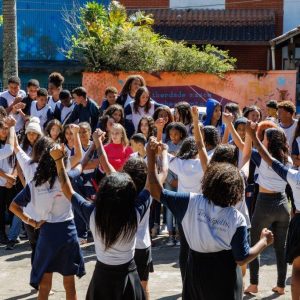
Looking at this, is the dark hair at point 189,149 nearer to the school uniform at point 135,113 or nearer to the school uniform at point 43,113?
the school uniform at point 135,113

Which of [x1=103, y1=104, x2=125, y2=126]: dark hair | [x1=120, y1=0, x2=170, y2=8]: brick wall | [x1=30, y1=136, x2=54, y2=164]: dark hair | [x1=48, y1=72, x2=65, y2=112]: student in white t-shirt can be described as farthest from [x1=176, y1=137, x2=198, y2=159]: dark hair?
[x1=120, y1=0, x2=170, y2=8]: brick wall

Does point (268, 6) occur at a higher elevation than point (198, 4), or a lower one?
lower

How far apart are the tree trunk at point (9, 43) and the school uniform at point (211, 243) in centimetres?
1033

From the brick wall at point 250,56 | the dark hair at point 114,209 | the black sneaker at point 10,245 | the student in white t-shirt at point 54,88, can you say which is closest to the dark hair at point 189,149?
the dark hair at point 114,209

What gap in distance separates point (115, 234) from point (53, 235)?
4.34 ft

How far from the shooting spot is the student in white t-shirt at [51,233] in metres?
5.57

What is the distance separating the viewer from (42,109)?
1017cm

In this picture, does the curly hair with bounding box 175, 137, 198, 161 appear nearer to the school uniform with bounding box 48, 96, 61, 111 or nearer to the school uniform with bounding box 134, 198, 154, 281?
the school uniform with bounding box 134, 198, 154, 281

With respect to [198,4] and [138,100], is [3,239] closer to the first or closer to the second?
[138,100]

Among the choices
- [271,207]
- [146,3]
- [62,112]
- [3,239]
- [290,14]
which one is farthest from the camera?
[146,3]

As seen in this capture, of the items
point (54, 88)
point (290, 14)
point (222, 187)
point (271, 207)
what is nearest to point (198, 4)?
point (290, 14)

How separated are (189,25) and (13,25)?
1080cm

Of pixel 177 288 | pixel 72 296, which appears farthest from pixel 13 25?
pixel 72 296

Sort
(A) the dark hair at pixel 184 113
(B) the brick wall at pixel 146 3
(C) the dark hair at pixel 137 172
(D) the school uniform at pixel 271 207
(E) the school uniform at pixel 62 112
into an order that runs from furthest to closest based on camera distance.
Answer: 1. (B) the brick wall at pixel 146 3
2. (E) the school uniform at pixel 62 112
3. (A) the dark hair at pixel 184 113
4. (D) the school uniform at pixel 271 207
5. (C) the dark hair at pixel 137 172
